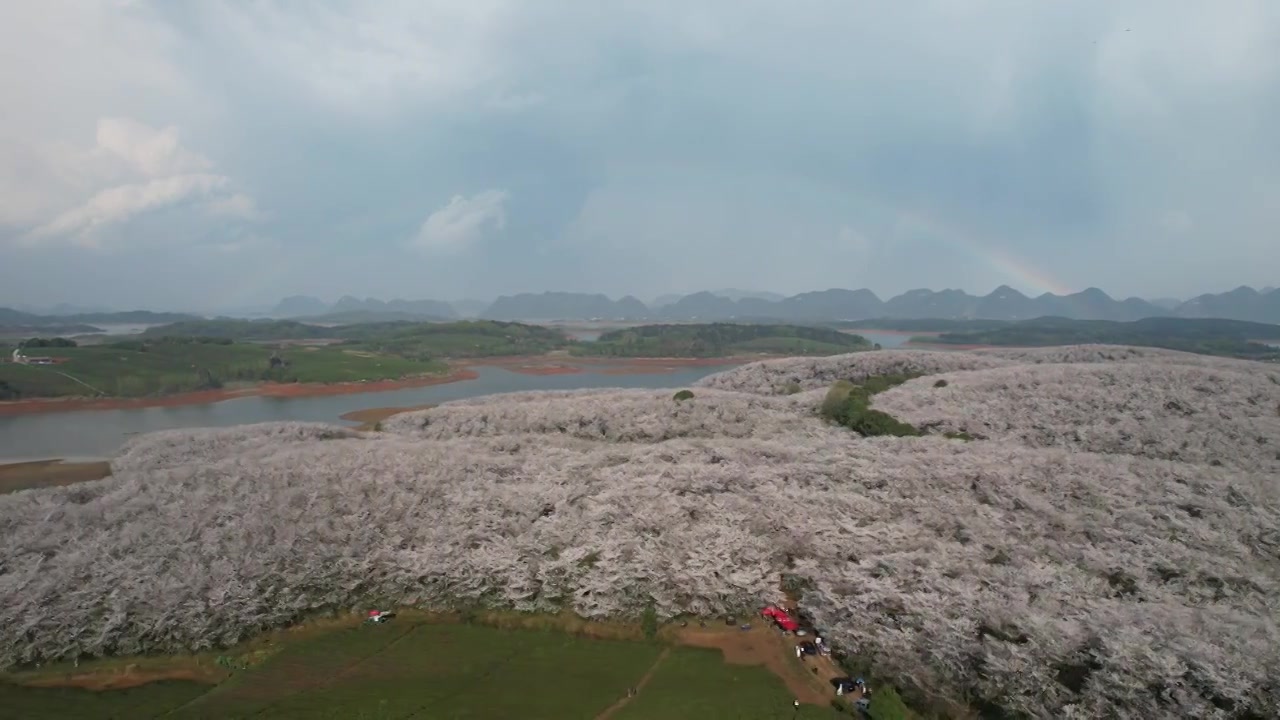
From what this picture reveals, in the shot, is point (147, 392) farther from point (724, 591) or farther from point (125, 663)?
point (724, 591)

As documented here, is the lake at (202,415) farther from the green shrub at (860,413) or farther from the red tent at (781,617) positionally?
the red tent at (781,617)

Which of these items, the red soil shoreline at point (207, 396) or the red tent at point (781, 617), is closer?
the red tent at point (781, 617)

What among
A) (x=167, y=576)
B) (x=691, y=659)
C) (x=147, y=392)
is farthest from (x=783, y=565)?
(x=147, y=392)

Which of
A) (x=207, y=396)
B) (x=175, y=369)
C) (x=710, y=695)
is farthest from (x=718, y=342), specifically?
(x=710, y=695)

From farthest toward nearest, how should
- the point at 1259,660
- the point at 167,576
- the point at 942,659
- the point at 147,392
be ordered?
the point at 147,392, the point at 167,576, the point at 942,659, the point at 1259,660

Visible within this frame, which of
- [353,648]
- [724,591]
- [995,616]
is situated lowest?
[353,648]

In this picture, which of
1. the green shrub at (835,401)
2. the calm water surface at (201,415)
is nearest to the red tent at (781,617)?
the green shrub at (835,401)

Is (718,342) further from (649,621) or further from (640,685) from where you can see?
(640,685)
